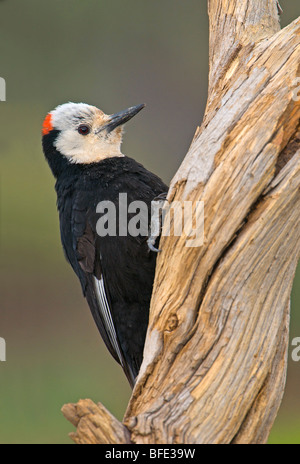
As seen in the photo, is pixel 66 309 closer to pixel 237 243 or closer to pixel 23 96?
pixel 23 96

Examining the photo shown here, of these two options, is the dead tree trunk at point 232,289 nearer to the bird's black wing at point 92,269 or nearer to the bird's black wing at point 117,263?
the bird's black wing at point 117,263

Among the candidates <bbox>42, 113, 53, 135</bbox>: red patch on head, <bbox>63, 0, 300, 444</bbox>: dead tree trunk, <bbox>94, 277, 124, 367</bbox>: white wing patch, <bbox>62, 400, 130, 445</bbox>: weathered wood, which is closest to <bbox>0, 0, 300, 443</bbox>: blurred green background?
<bbox>42, 113, 53, 135</bbox>: red patch on head

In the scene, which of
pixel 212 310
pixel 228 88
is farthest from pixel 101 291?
pixel 228 88

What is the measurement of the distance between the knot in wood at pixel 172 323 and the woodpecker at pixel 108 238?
1.83 feet

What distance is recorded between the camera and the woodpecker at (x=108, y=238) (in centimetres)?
258

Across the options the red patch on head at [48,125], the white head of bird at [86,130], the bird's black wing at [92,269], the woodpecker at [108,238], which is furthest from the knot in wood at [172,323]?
the red patch on head at [48,125]

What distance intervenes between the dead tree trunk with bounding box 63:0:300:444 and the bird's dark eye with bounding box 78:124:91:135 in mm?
1049

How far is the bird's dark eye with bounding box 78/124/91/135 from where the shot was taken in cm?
295

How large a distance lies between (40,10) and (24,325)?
3.15m

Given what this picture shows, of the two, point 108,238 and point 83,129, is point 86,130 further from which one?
point 108,238

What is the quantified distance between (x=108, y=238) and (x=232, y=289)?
2.80 feet

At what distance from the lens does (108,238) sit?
2.60 meters

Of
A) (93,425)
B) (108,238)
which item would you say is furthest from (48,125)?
(93,425)

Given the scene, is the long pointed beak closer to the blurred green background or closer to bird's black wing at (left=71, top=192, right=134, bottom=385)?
bird's black wing at (left=71, top=192, right=134, bottom=385)
